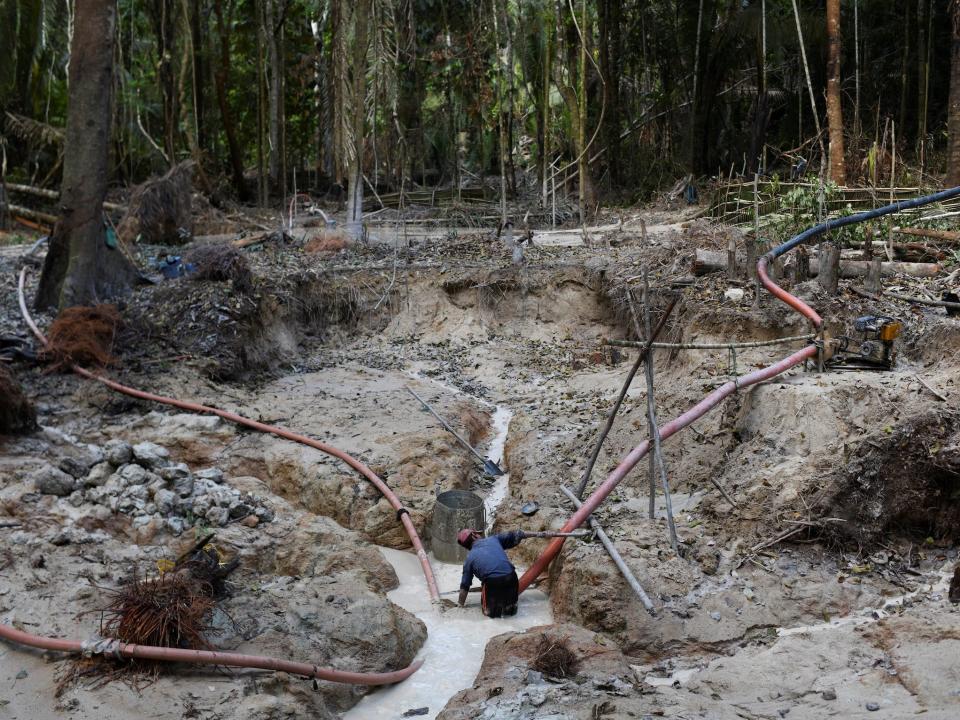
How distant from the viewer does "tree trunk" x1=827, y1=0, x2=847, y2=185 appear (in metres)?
14.2

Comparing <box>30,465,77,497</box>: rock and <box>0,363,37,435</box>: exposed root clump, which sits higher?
<box>0,363,37,435</box>: exposed root clump

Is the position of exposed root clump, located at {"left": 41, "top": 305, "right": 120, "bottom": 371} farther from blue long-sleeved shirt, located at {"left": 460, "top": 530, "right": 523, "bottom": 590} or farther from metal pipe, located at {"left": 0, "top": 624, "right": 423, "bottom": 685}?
blue long-sleeved shirt, located at {"left": 460, "top": 530, "right": 523, "bottom": 590}

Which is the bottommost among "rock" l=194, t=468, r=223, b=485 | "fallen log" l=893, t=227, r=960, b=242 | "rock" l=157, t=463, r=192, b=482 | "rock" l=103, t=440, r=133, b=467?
"rock" l=194, t=468, r=223, b=485

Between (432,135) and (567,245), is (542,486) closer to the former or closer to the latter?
(567,245)

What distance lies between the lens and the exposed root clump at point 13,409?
7930 millimetres

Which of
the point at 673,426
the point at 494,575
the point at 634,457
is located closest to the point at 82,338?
the point at 494,575

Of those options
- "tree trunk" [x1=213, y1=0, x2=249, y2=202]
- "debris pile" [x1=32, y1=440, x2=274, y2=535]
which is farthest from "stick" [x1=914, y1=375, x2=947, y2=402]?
"tree trunk" [x1=213, y1=0, x2=249, y2=202]

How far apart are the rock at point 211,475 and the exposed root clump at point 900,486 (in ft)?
18.1

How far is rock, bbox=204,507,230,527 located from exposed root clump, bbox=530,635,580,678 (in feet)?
10.2

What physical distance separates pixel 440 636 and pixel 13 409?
458 cm

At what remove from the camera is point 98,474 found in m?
7.56

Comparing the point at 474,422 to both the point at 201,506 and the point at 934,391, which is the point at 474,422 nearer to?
the point at 201,506

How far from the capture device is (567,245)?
633 inches

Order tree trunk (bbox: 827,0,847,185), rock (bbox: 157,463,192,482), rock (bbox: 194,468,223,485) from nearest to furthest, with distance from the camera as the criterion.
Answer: rock (bbox: 157,463,192,482)
rock (bbox: 194,468,223,485)
tree trunk (bbox: 827,0,847,185)
